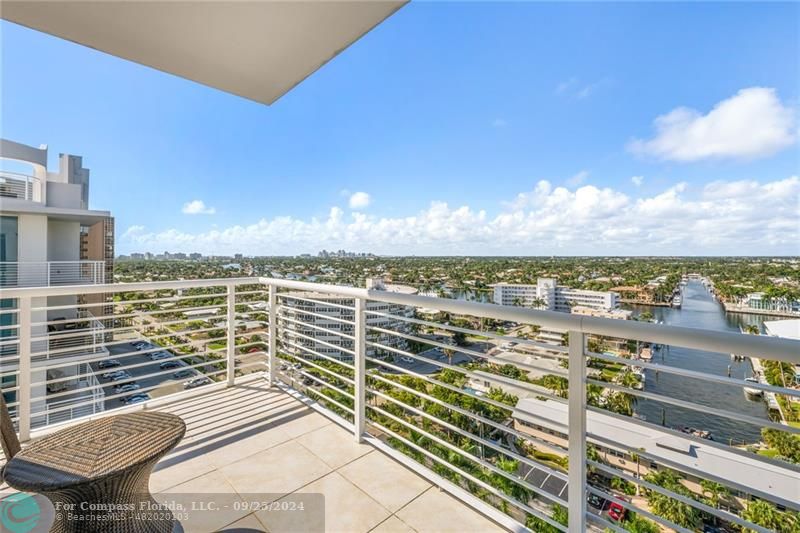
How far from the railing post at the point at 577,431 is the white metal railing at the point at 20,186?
28.9 feet

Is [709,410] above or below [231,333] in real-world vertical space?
above

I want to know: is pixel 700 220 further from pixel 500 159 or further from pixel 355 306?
pixel 355 306

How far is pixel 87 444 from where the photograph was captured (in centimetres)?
126

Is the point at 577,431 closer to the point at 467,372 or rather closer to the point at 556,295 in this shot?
the point at 467,372

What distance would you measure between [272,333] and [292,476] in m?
1.53

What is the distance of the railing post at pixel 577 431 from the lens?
1.39m

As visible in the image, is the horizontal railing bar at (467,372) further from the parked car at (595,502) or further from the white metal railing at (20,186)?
the white metal railing at (20,186)

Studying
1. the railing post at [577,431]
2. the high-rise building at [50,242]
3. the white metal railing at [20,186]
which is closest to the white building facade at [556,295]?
the railing post at [577,431]

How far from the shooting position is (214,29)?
1.92 meters

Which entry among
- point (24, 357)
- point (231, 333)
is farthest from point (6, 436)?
point (231, 333)

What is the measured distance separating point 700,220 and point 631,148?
5186 mm

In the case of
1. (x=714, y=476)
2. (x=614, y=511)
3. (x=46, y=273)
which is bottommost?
(x=614, y=511)

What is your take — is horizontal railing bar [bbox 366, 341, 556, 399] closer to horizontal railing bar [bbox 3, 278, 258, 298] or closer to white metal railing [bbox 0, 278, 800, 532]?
white metal railing [bbox 0, 278, 800, 532]

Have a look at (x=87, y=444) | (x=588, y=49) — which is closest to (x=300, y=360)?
(x=87, y=444)
